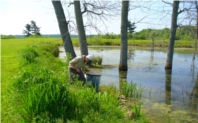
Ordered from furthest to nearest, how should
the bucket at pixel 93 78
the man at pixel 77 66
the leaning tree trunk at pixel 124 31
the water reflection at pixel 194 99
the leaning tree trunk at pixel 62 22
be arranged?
the leaning tree trunk at pixel 124 31 < the leaning tree trunk at pixel 62 22 < the bucket at pixel 93 78 < the man at pixel 77 66 < the water reflection at pixel 194 99

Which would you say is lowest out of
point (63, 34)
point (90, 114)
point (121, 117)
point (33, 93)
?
point (121, 117)

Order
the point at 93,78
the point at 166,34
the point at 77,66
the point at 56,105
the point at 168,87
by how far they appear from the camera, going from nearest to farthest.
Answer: the point at 56,105
the point at 77,66
the point at 93,78
the point at 168,87
the point at 166,34

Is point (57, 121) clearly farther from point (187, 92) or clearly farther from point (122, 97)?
point (187, 92)

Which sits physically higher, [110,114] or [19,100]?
[19,100]

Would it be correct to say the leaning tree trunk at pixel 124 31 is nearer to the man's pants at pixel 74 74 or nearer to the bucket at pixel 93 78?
the bucket at pixel 93 78

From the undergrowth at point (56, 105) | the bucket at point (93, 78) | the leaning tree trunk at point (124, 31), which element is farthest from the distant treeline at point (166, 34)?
the undergrowth at point (56, 105)

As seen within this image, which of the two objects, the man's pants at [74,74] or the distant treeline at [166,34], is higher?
the distant treeline at [166,34]

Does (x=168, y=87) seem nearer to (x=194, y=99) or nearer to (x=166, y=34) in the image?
(x=194, y=99)

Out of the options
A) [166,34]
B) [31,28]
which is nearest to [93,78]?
[166,34]

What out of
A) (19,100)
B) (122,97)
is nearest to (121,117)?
(19,100)

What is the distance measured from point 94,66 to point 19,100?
903 cm

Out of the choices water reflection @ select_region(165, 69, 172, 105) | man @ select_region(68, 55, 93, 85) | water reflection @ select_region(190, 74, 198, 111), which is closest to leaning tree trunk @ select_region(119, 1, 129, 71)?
water reflection @ select_region(165, 69, 172, 105)

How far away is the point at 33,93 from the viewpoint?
3.20 metres

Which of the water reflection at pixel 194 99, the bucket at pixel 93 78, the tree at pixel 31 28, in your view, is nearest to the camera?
the water reflection at pixel 194 99
